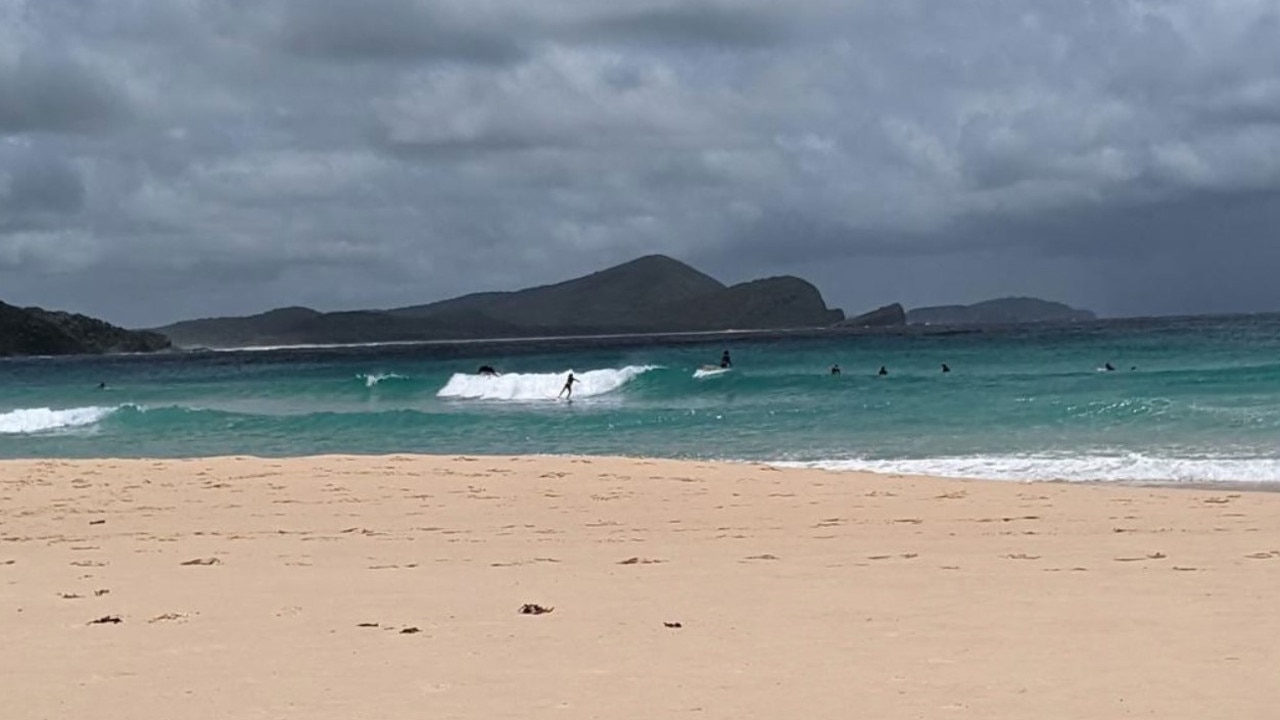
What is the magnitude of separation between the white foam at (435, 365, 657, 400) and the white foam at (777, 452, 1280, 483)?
23.2 meters

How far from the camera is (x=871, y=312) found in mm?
186625

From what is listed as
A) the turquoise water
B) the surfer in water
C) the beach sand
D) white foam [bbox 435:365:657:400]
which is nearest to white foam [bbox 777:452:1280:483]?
the turquoise water

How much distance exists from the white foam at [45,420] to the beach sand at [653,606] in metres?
22.1

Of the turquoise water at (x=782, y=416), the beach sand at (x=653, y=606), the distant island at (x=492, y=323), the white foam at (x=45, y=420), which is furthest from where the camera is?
the distant island at (x=492, y=323)

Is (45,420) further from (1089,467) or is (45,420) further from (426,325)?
(426,325)

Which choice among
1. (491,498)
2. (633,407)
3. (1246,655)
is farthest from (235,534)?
(633,407)

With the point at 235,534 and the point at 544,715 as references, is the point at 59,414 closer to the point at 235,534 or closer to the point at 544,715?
the point at 235,534

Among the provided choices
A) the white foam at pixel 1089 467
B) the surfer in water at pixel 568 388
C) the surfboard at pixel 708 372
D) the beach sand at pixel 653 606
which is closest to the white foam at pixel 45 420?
the surfer in water at pixel 568 388

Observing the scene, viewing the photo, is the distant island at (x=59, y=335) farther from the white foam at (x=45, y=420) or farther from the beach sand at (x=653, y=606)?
the beach sand at (x=653, y=606)

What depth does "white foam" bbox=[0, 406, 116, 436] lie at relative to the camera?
3356cm

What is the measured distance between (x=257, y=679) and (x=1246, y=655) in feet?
13.5

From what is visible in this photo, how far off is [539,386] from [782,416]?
15507mm

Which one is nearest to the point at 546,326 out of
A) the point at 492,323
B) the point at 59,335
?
the point at 492,323

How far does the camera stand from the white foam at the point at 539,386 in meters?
42.1
